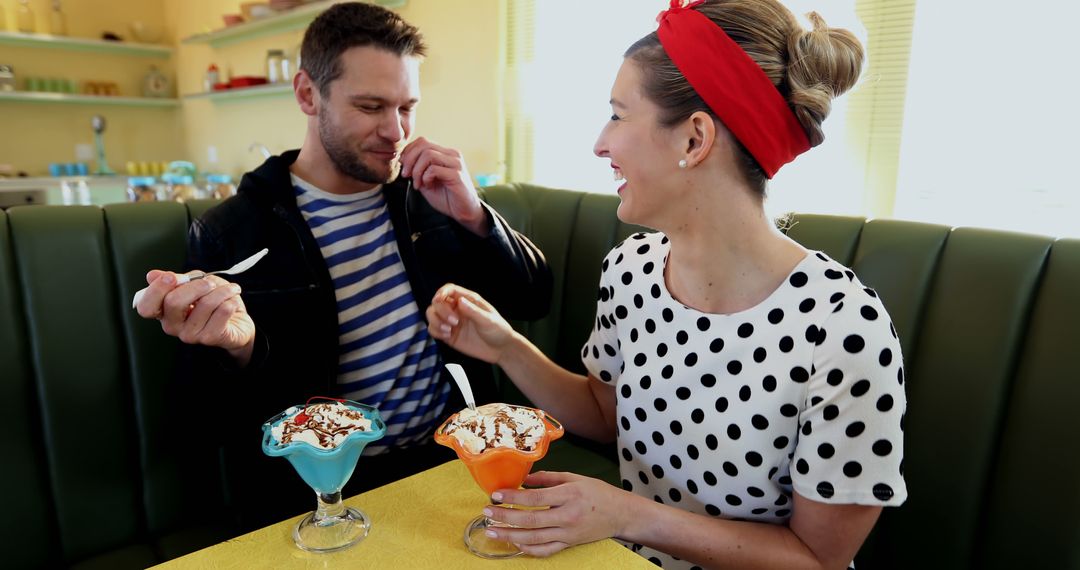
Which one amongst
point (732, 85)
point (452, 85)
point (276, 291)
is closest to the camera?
point (732, 85)

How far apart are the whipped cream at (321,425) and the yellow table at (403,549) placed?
0.13 metres

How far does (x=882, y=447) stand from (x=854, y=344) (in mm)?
148

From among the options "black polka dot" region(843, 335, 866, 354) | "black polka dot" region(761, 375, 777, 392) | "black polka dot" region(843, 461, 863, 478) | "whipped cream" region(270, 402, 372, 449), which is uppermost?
"black polka dot" region(843, 335, 866, 354)

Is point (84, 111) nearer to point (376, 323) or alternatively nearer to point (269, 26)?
point (269, 26)

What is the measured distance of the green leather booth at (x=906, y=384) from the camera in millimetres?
1196

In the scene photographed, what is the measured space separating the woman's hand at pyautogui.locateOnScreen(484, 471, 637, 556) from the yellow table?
17mm

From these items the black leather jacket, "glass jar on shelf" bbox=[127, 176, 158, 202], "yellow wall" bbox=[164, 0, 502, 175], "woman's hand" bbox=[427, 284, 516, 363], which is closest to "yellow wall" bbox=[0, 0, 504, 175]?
"yellow wall" bbox=[164, 0, 502, 175]

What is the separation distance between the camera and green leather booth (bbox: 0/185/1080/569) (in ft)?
3.92

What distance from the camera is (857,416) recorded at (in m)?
0.91

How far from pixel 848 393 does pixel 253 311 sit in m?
1.27

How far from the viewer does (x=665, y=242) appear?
1283 mm

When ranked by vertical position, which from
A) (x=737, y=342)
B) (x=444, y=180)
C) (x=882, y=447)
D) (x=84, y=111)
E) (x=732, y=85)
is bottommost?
(x=882, y=447)

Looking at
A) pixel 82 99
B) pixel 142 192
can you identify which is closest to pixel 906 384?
pixel 142 192

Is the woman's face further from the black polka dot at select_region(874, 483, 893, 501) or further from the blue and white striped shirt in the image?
the blue and white striped shirt
